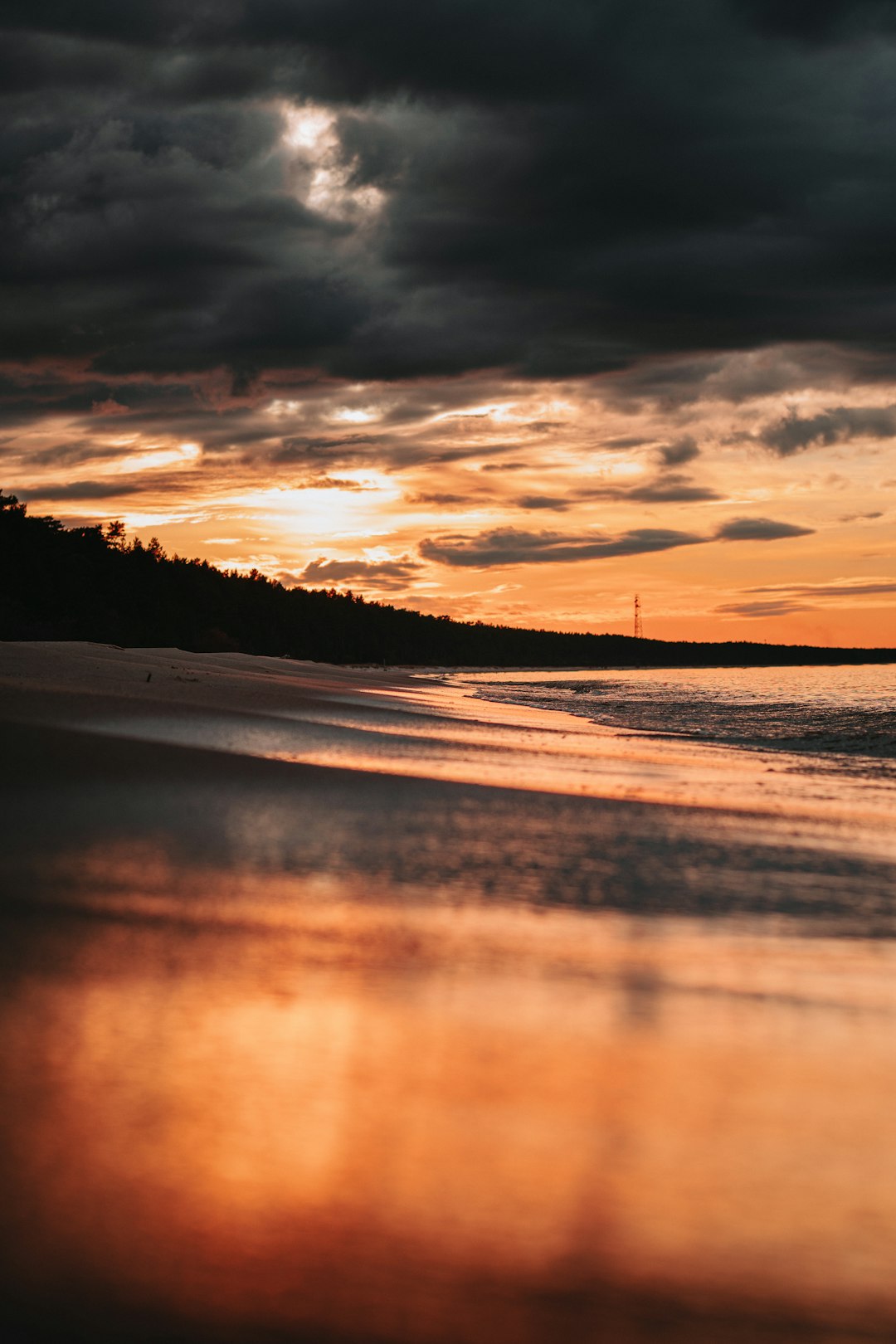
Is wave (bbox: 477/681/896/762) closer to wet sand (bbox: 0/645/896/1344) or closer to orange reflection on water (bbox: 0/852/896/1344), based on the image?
wet sand (bbox: 0/645/896/1344)

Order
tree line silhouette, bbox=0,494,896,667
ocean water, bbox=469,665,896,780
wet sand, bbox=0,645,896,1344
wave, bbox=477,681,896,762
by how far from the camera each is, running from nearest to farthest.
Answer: wet sand, bbox=0,645,896,1344 → ocean water, bbox=469,665,896,780 → wave, bbox=477,681,896,762 → tree line silhouette, bbox=0,494,896,667

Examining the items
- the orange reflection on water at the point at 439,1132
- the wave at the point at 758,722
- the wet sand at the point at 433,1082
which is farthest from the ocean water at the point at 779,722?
the orange reflection on water at the point at 439,1132

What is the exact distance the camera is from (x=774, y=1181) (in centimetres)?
203

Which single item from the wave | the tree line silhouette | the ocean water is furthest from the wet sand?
the tree line silhouette

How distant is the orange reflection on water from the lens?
1.70m

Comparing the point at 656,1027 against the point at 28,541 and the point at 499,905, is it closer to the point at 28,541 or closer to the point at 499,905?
the point at 499,905

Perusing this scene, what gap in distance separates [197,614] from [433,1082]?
4027 inches

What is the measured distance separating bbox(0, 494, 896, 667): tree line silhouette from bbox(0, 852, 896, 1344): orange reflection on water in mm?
43790

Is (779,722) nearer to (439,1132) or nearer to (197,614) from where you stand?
(439,1132)

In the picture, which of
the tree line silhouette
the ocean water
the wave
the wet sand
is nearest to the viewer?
the wet sand

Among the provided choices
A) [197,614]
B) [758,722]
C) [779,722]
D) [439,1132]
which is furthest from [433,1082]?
[197,614]

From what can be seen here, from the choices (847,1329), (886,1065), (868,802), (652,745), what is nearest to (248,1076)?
(847,1329)

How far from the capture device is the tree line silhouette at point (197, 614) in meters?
64.2

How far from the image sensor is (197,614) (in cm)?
10206
